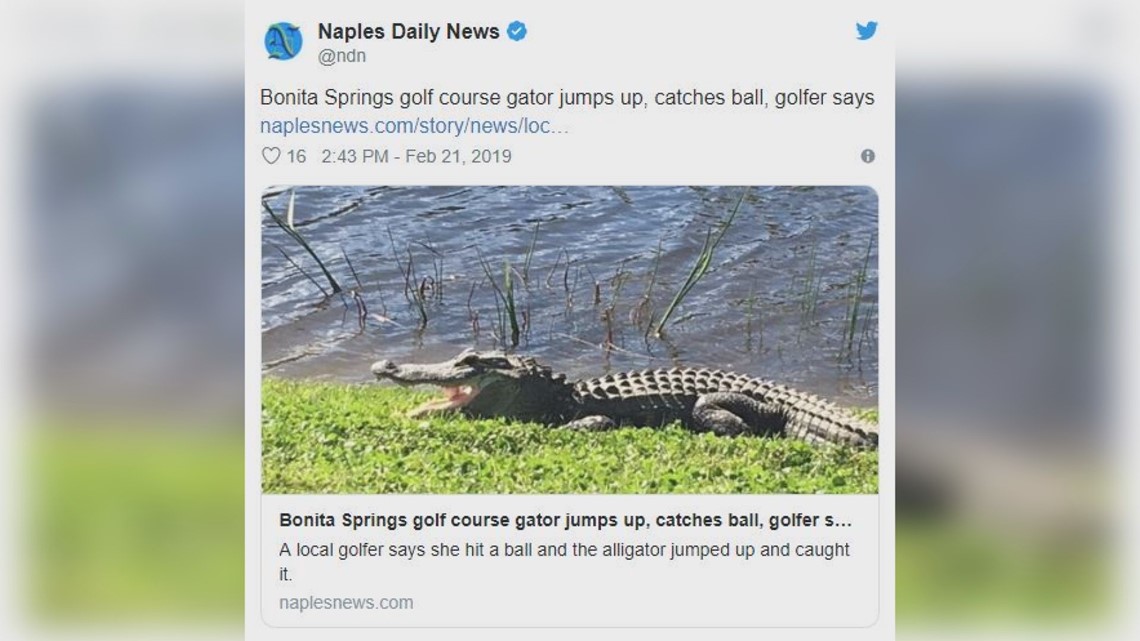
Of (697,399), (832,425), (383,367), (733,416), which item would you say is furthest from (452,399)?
(832,425)

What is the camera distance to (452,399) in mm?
3496

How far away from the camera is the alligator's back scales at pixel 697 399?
331 cm

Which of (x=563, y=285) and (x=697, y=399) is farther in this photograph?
(x=697, y=399)

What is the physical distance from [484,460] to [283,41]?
1.50m

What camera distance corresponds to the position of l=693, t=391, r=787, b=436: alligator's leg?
3424 millimetres

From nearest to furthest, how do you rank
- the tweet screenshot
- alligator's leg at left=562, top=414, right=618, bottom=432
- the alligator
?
the tweet screenshot → the alligator → alligator's leg at left=562, top=414, right=618, bottom=432

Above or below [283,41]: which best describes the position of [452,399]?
below

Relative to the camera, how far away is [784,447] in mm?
3379

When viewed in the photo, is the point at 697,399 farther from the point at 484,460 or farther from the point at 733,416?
the point at 484,460

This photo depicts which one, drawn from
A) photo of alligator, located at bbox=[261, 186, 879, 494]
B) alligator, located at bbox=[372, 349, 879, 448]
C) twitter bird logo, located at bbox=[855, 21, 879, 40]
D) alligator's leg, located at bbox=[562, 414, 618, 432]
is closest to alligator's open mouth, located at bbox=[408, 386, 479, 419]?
alligator, located at bbox=[372, 349, 879, 448]
